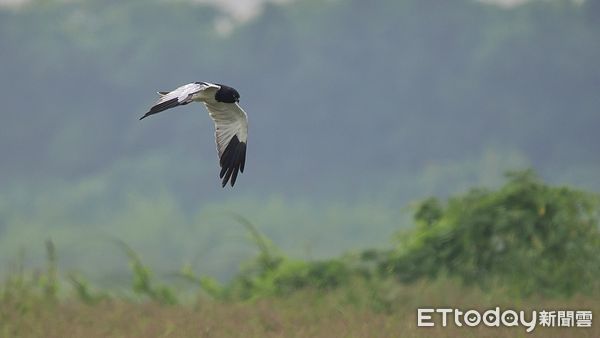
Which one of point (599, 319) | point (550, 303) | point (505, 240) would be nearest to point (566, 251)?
point (505, 240)

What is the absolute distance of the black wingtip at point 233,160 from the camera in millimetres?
9094

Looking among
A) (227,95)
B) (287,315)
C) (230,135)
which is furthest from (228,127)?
(287,315)

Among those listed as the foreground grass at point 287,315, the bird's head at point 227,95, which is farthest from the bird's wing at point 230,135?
the foreground grass at point 287,315

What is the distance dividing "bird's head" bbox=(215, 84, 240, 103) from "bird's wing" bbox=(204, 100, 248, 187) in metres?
0.16

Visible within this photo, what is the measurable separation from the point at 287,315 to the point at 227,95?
203 centimetres

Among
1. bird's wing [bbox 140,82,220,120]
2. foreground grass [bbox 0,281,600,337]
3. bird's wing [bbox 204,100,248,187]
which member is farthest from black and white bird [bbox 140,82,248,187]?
foreground grass [bbox 0,281,600,337]

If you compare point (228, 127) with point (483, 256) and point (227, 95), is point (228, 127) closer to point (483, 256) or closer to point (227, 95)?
point (227, 95)

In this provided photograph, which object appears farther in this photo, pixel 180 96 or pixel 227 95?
pixel 227 95

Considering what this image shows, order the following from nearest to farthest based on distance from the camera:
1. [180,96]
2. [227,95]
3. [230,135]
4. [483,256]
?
[180,96] < [227,95] < [230,135] < [483,256]

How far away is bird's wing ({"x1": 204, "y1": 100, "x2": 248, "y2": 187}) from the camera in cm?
912

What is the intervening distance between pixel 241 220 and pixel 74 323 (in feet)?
10.8

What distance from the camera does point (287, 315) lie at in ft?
29.1

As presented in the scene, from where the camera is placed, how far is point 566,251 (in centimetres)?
1169

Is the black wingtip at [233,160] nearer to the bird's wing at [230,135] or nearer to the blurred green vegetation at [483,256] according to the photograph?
the bird's wing at [230,135]
